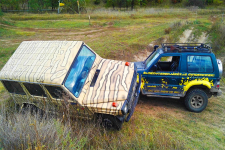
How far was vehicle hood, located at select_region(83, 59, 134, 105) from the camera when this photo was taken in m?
4.21

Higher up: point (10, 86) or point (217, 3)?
point (217, 3)

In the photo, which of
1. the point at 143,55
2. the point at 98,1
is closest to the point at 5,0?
the point at 98,1

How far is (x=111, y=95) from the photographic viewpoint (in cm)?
425

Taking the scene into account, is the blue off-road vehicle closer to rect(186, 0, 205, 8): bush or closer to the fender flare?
the fender flare

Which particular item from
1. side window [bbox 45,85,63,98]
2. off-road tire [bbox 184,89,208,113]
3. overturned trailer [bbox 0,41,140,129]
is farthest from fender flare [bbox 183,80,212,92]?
side window [bbox 45,85,63,98]

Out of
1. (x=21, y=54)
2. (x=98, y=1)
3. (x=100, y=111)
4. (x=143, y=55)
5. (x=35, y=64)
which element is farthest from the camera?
(x=98, y=1)

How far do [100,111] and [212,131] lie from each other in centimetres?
313

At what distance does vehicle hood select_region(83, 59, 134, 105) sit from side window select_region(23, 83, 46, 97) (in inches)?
45.9

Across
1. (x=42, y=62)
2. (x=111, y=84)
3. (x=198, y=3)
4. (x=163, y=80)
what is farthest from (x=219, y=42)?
(x=198, y=3)

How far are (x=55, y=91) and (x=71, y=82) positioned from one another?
0.44 meters

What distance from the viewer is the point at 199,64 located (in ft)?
17.3

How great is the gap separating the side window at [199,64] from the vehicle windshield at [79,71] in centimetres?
301

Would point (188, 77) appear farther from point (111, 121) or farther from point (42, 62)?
point (42, 62)

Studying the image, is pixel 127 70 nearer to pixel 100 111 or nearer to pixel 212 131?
pixel 100 111
